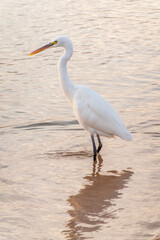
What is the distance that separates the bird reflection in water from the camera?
471 centimetres

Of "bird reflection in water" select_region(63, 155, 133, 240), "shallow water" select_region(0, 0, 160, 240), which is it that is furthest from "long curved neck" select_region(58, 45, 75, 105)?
"bird reflection in water" select_region(63, 155, 133, 240)

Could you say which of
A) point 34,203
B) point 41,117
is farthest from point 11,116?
point 34,203

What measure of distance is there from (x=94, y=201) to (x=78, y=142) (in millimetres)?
1726

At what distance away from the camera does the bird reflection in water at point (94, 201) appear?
15.5 ft

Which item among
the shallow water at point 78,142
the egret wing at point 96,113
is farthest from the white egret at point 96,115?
the shallow water at point 78,142

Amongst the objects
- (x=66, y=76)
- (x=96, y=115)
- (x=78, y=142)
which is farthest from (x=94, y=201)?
(x=66, y=76)

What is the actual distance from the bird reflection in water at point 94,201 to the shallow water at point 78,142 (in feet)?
0.03

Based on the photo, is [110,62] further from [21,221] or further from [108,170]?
[21,221]

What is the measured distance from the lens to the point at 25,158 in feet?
21.1

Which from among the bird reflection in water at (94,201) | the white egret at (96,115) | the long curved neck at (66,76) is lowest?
the bird reflection in water at (94,201)

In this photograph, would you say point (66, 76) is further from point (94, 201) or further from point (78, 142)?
point (94, 201)

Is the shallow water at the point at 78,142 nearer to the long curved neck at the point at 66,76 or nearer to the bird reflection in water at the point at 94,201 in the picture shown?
the bird reflection in water at the point at 94,201

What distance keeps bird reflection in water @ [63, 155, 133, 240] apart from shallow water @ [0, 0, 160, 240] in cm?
1

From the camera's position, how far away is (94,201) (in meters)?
5.31
